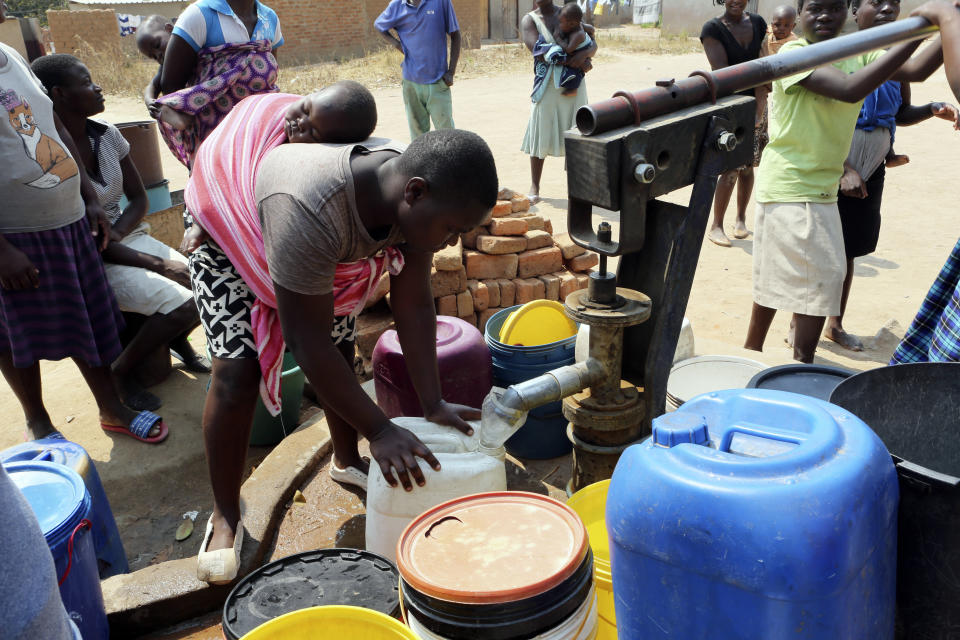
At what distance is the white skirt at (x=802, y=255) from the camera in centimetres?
326

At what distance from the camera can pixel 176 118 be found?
10.4 feet

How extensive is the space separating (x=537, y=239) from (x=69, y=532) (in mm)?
2770

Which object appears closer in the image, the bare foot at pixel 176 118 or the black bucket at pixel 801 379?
the black bucket at pixel 801 379

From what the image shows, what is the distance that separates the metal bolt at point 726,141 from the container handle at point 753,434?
2.63 feet

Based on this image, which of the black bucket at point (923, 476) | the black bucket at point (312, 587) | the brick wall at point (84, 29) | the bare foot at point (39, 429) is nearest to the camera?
the black bucket at point (923, 476)

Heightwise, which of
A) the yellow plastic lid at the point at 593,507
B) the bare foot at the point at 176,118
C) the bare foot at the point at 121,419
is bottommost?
the bare foot at the point at 121,419

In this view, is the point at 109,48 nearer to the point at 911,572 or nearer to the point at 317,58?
the point at 317,58

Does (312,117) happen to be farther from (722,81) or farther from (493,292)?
(493,292)

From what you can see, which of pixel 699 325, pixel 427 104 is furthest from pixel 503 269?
pixel 427 104

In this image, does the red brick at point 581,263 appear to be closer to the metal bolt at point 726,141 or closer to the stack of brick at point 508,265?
the stack of brick at point 508,265

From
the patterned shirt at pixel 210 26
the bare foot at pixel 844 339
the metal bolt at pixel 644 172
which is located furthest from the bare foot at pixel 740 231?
the metal bolt at pixel 644 172

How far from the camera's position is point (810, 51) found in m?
1.93

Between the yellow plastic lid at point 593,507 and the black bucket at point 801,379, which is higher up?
the black bucket at point 801,379

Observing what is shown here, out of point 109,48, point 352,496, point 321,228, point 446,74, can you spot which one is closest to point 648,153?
point 321,228
